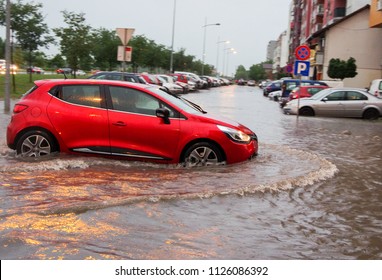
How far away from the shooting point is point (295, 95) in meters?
23.4

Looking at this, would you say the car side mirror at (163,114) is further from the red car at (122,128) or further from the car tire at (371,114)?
the car tire at (371,114)

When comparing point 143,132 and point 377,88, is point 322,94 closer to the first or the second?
point 377,88

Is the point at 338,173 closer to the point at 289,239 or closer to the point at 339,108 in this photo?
the point at 289,239

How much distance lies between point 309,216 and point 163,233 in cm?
184

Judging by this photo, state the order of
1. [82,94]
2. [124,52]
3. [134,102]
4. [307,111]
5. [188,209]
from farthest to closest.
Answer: [307,111], [124,52], [82,94], [134,102], [188,209]

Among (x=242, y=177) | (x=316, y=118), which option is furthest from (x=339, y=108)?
(x=242, y=177)

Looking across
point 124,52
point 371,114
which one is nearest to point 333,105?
point 371,114

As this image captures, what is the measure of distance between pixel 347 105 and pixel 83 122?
15.1 m

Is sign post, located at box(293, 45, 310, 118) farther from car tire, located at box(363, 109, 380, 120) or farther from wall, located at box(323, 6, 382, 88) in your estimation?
wall, located at box(323, 6, 382, 88)

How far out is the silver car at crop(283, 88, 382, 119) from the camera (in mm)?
20266

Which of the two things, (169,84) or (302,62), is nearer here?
(302,62)

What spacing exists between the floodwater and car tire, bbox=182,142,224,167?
0.18 m

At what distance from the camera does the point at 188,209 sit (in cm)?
564
